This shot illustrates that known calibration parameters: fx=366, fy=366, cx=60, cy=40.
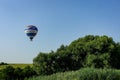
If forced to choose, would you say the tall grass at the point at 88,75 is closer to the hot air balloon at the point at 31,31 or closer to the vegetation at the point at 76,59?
the hot air balloon at the point at 31,31

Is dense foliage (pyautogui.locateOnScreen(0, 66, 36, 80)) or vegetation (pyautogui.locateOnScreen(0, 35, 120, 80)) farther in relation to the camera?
dense foliage (pyautogui.locateOnScreen(0, 66, 36, 80))

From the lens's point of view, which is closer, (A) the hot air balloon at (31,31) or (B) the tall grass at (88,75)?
(B) the tall grass at (88,75)

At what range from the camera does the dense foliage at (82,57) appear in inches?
1645

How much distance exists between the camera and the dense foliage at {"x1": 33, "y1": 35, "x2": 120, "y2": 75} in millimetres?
41781

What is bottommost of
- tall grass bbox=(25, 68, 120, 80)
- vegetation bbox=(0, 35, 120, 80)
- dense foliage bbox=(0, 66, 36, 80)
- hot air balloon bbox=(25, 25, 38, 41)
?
tall grass bbox=(25, 68, 120, 80)

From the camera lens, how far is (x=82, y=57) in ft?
145

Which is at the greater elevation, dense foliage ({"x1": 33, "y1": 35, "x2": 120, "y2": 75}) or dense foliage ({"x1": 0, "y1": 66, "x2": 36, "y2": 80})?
dense foliage ({"x1": 33, "y1": 35, "x2": 120, "y2": 75})

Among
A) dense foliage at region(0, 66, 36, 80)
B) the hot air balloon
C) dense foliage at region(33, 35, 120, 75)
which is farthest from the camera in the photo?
dense foliage at region(0, 66, 36, 80)

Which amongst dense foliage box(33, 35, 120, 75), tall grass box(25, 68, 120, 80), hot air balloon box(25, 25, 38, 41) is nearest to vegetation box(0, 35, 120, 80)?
dense foliage box(33, 35, 120, 75)

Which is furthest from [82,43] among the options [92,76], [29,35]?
[92,76]

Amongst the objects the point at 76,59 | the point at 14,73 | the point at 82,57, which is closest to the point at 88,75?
the point at 76,59

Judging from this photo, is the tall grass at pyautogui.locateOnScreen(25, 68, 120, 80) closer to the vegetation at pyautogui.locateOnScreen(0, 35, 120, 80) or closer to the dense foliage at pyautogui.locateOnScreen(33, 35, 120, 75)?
the vegetation at pyautogui.locateOnScreen(0, 35, 120, 80)

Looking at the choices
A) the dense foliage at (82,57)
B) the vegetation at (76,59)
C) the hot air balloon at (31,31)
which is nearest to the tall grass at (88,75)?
the hot air balloon at (31,31)

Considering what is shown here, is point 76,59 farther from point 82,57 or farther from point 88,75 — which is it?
point 88,75
